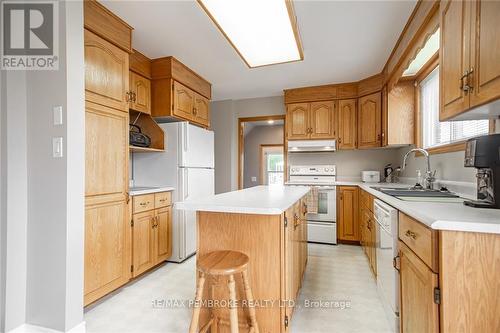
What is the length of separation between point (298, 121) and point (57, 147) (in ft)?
10.6

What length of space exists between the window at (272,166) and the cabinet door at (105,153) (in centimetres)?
525

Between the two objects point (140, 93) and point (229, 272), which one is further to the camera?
point (140, 93)

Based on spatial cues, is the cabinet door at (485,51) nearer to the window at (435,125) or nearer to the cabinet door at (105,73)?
the window at (435,125)

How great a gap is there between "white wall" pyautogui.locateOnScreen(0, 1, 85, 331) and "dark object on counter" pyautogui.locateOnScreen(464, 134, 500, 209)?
2286 millimetres

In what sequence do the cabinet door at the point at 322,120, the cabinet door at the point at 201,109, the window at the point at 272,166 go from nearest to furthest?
the cabinet door at the point at 201,109, the cabinet door at the point at 322,120, the window at the point at 272,166

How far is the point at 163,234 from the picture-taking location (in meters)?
2.72

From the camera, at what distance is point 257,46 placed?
5.98ft

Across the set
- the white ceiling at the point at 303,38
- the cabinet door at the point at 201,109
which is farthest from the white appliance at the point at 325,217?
the cabinet door at the point at 201,109

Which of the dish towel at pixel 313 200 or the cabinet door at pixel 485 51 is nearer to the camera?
the cabinet door at pixel 485 51

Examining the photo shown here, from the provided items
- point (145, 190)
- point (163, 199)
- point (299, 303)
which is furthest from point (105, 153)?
point (299, 303)

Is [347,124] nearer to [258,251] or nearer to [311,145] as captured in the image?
[311,145]

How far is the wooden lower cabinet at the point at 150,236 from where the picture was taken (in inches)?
91.7

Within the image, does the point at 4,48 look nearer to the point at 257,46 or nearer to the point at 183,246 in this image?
the point at 257,46

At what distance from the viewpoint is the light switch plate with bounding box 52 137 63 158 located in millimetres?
1493
